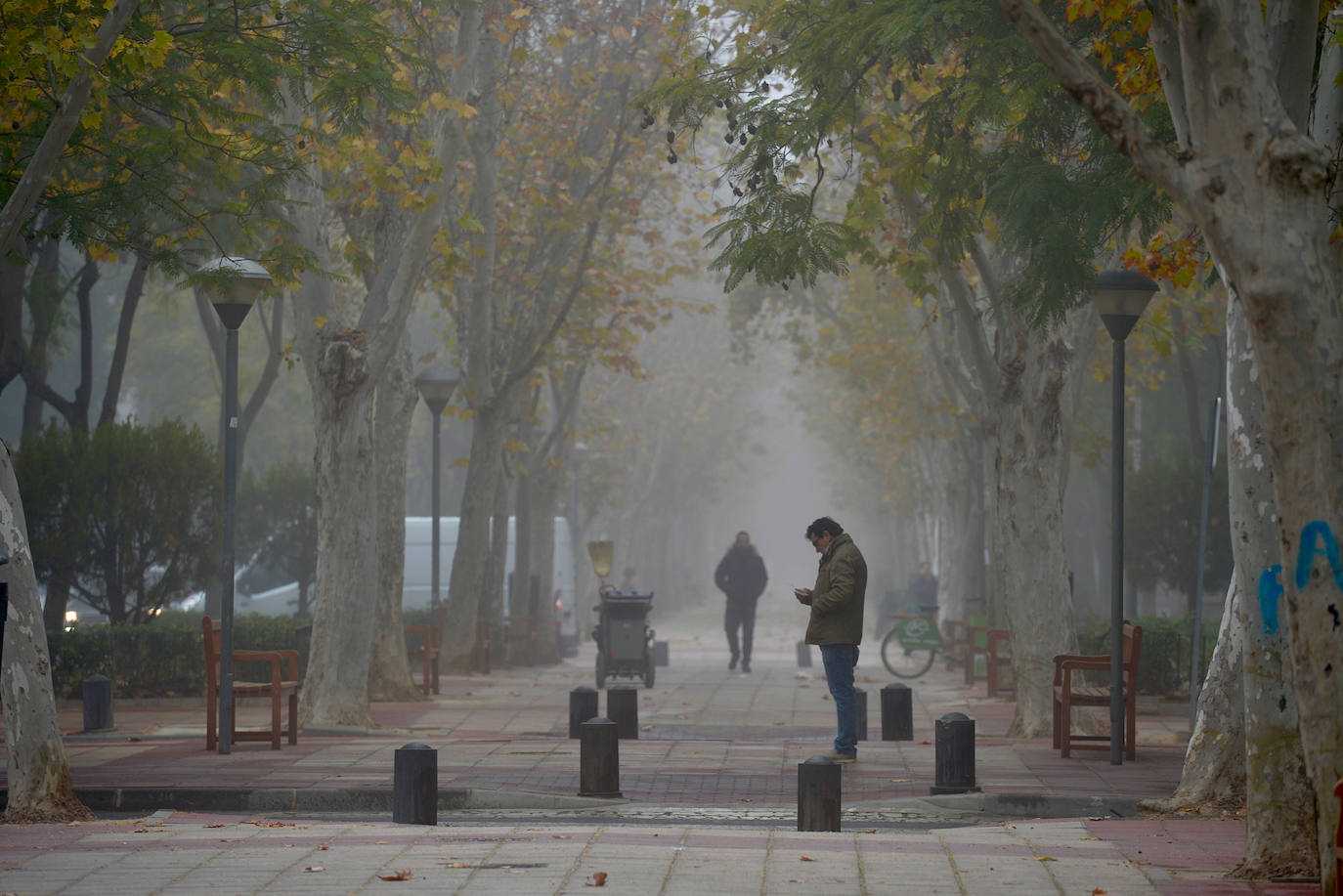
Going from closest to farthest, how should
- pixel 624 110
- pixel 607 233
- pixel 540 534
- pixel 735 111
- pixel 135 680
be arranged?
1. pixel 735 111
2. pixel 135 680
3. pixel 624 110
4. pixel 607 233
5. pixel 540 534

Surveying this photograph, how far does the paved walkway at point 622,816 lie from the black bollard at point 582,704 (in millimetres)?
217

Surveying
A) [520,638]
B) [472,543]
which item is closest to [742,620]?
[520,638]

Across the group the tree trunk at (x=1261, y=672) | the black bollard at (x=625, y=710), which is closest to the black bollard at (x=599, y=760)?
the black bollard at (x=625, y=710)

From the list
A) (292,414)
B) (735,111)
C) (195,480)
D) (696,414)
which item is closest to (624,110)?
(195,480)

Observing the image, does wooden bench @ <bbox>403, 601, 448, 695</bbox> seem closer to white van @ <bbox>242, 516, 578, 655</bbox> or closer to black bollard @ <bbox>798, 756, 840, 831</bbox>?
white van @ <bbox>242, 516, 578, 655</bbox>

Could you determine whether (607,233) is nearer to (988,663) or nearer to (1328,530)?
(988,663)

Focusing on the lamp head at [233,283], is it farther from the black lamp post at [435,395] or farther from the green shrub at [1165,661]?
the green shrub at [1165,661]

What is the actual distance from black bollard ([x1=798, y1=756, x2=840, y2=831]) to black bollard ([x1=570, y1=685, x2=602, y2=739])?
19.0ft

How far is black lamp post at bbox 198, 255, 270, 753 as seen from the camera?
13.3 m

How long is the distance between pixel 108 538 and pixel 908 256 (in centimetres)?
1026

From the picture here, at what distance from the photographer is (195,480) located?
2094 cm

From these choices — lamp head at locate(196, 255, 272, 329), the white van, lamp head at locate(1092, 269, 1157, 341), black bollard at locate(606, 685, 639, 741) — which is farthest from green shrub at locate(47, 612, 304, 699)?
the white van

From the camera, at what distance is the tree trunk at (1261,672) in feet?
25.1

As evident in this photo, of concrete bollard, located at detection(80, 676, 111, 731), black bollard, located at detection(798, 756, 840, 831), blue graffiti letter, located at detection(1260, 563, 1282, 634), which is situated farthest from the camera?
concrete bollard, located at detection(80, 676, 111, 731)
